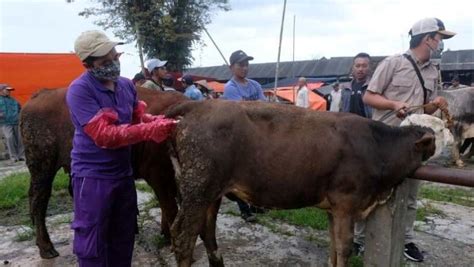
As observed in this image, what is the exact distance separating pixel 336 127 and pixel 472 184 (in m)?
0.93

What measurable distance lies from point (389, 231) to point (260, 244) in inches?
68.8

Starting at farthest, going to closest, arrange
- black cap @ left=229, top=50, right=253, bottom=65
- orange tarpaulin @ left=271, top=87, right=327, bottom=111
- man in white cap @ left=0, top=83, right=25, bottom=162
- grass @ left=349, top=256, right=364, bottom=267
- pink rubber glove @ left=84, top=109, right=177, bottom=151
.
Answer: orange tarpaulin @ left=271, top=87, right=327, bottom=111, man in white cap @ left=0, top=83, right=25, bottom=162, black cap @ left=229, top=50, right=253, bottom=65, grass @ left=349, top=256, right=364, bottom=267, pink rubber glove @ left=84, top=109, right=177, bottom=151

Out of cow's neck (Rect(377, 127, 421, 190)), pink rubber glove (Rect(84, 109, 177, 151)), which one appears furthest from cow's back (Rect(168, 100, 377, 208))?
pink rubber glove (Rect(84, 109, 177, 151))

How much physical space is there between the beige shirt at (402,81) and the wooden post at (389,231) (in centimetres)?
96

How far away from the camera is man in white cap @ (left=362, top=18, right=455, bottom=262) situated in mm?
3730

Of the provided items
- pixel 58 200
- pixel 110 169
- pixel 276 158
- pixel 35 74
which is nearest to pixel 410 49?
pixel 276 158

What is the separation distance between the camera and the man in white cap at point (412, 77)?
3.73 m

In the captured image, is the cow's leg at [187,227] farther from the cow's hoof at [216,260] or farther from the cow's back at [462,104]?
the cow's back at [462,104]

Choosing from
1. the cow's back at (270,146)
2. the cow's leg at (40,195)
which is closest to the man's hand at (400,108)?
the cow's back at (270,146)

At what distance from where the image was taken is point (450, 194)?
6.82 metres

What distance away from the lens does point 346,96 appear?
5.77 meters

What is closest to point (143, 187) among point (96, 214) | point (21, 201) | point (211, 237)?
point (21, 201)

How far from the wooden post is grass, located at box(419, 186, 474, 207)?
3608mm

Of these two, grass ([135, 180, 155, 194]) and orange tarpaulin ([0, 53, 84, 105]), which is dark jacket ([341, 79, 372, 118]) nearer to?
grass ([135, 180, 155, 194])
